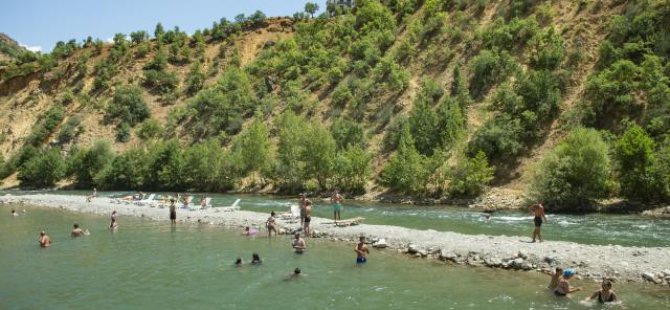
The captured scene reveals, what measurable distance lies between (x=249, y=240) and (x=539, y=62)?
39981 millimetres

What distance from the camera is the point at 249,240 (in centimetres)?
2977

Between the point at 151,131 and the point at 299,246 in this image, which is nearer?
the point at 299,246

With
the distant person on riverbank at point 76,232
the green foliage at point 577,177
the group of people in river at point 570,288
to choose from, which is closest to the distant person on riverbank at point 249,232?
the distant person on riverbank at point 76,232

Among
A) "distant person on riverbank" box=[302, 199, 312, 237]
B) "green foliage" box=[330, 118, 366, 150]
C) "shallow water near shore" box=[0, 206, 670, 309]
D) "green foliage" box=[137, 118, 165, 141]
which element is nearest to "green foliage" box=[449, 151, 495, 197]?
"green foliage" box=[330, 118, 366, 150]

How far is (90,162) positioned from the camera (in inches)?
3046

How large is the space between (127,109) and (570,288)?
85225 millimetres

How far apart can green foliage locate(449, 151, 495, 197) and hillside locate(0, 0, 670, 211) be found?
0.14 meters

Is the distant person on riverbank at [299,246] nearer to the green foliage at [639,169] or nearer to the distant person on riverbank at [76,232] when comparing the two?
the distant person on riverbank at [76,232]

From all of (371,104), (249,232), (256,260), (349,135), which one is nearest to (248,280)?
(256,260)

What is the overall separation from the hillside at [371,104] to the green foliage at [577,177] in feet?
0.40

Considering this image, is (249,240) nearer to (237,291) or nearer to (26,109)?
(237,291)

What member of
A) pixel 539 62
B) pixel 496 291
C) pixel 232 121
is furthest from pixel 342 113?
pixel 496 291

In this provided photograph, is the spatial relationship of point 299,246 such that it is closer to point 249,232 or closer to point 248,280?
point 248,280

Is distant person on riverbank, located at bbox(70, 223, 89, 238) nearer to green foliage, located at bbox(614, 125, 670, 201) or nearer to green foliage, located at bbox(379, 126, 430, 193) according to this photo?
green foliage, located at bbox(379, 126, 430, 193)
